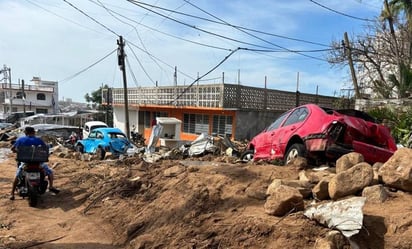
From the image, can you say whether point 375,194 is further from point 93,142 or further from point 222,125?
point 222,125

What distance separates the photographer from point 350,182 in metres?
4.81

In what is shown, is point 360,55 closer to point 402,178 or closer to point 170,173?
point 170,173

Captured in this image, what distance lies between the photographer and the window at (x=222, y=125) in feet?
72.4

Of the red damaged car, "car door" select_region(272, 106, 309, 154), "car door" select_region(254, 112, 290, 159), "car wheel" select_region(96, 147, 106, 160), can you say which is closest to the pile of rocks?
the red damaged car

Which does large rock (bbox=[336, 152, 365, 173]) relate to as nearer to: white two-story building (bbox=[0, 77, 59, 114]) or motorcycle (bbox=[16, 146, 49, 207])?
motorcycle (bbox=[16, 146, 49, 207])

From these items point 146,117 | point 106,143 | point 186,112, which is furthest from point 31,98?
point 106,143

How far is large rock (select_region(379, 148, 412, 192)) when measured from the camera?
458 cm

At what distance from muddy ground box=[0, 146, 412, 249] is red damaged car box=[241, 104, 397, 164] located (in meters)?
0.69

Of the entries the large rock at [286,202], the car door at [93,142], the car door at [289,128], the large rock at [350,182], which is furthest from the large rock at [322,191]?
the car door at [93,142]

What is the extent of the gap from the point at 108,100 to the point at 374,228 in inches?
1304

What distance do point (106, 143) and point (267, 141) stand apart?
35.4 feet

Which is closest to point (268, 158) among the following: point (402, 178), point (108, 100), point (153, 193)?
point (153, 193)

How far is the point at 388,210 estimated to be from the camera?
170 inches

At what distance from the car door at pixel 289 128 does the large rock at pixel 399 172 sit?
292cm
